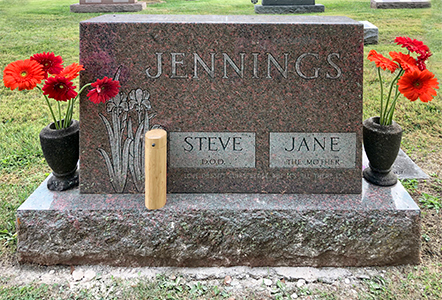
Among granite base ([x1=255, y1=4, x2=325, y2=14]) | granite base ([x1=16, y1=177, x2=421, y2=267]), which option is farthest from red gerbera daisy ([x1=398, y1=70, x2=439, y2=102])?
granite base ([x1=255, y1=4, x2=325, y2=14])

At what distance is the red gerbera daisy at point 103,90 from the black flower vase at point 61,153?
37cm

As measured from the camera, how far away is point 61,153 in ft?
8.37

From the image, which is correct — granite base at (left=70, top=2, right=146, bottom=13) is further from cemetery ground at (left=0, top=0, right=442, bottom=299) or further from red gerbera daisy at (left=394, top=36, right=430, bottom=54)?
red gerbera daisy at (left=394, top=36, right=430, bottom=54)

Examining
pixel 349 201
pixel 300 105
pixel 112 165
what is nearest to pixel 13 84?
pixel 112 165

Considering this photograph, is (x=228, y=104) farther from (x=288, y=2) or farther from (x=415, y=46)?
(x=288, y=2)

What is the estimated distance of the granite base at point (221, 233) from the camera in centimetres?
241

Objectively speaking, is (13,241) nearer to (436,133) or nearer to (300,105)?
(300,105)

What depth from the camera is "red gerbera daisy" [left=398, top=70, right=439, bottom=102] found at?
8.05ft

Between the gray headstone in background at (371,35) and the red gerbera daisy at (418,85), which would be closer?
the red gerbera daisy at (418,85)

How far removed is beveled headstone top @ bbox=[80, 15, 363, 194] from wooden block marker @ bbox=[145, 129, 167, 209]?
0.20m

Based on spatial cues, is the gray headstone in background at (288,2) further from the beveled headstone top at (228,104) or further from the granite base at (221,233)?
the granite base at (221,233)

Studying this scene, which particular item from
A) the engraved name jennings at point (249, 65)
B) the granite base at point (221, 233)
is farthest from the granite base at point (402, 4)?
the granite base at point (221, 233)

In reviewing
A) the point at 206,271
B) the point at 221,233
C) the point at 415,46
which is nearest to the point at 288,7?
the point at 415,46

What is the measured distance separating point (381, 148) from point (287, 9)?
27.2 feet
